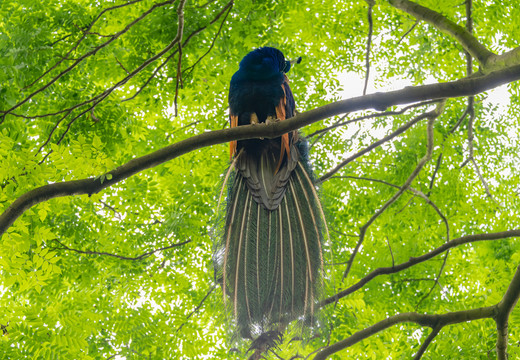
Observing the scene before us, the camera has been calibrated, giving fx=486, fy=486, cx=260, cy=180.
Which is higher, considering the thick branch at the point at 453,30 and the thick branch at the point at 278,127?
the thick branch at the point at 453,30

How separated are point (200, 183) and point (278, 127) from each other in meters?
3.00

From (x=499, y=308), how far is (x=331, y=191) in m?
3.37

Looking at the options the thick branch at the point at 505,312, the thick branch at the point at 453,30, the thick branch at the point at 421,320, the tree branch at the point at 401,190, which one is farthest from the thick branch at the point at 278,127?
the tree branch at the point at 401,190

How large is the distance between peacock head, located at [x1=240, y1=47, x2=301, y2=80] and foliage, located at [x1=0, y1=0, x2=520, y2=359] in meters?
0.39

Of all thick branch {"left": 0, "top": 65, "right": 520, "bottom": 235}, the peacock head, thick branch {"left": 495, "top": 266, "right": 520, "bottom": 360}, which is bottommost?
thick branch {"left": 495, "top": 266, "right": 520, "bottom": 360}

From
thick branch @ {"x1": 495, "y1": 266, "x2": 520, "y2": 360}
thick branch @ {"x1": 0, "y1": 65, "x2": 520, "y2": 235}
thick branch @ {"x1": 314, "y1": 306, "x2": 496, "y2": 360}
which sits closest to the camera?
thick branch @ {"x1": 0, "y1": 65, "x2": 520, "y2": 235}

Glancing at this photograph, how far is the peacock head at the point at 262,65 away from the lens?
468 cm

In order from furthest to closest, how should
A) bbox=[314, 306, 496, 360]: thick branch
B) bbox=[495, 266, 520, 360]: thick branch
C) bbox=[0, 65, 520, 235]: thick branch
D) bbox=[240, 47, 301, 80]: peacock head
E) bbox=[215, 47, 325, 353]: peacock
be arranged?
bbox=[240, 47, 301, 80]: peacock head → bbox=[215, 47, 325, 353]: peacock → bbox=[314, 306, 496, 360]: thick branch → bbox=[495, 266, 520, 360]: thick branch → bbox=[0, 65, 520, 235]: thick branch

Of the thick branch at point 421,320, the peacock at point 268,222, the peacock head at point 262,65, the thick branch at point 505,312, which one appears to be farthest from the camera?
the peacock head at point 262,65

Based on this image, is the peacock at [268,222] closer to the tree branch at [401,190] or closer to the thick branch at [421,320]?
the thick branch at [421,320]

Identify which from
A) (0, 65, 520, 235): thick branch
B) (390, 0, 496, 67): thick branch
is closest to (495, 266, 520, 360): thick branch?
(0, 65, 520, 235): thick branch

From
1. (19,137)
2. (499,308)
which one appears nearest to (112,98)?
(19,137)

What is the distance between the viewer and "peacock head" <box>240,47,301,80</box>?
4.68 metres

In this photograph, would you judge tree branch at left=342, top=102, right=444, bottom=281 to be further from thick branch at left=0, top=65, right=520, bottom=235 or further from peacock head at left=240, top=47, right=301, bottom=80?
thick branch at left=0, top=65, right=520, bottom=235
